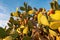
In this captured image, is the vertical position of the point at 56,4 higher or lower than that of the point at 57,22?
higher

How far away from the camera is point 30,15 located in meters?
2.60

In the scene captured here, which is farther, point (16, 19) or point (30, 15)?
point (16, 19)

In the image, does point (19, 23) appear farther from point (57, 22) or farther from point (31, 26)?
point (57, 22)

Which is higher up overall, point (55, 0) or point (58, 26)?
point (55, 0)

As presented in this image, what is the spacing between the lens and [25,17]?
102 inches

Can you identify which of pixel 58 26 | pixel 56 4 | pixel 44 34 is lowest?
pixel 44 34

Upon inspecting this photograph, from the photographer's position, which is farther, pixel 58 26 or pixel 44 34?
pixel 44 34

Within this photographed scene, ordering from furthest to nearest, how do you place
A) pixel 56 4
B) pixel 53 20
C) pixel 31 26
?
pixel 31 26
pixel 56 4
pixel 53 20

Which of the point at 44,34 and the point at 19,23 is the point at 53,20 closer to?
the point at 44,34

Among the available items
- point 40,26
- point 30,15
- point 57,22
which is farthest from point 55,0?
point 30,15

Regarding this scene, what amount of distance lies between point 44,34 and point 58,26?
410 mm

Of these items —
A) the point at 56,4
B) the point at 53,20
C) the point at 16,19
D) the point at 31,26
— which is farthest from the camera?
the point at 16,19

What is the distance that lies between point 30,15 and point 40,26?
1.87 ft

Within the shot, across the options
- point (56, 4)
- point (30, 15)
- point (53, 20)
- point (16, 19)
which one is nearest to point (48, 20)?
point (53, 20)
